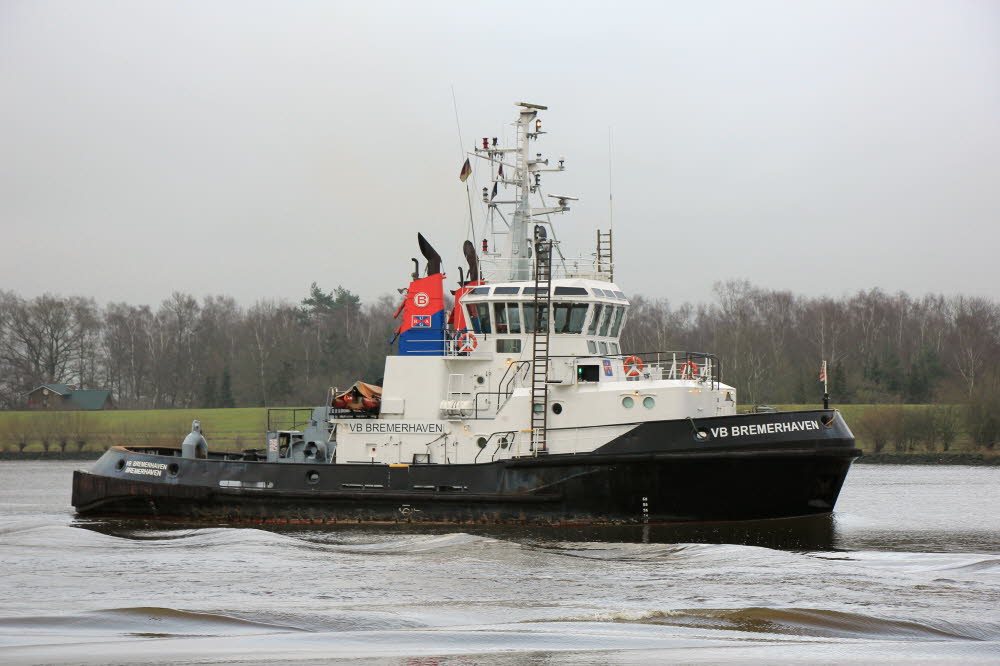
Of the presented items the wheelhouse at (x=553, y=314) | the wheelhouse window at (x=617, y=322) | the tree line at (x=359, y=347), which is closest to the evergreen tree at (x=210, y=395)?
the tree line at (x=359, y=347)

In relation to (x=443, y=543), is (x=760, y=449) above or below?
above

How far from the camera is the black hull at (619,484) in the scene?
16.2 metres

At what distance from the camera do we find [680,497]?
53.7 ft

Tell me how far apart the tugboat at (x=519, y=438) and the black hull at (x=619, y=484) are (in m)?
0.02

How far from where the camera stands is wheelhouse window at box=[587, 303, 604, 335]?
17969mm

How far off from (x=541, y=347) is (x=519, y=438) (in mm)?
1550

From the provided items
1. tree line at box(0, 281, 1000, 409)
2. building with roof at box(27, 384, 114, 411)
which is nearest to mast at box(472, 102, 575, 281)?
tree line at box(0, 281, 1000, 409)

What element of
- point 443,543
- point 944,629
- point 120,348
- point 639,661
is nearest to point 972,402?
point 443,543

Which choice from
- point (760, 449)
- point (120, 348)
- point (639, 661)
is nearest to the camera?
point (639, 661)

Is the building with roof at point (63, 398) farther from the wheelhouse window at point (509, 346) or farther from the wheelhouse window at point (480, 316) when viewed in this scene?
the wheelhouse window at point (509, 346)

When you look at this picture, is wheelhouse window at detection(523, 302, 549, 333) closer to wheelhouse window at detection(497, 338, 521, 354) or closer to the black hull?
wheelhouse window at detection(497, 338, 521, 354)

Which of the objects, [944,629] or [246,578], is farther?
[246,578]

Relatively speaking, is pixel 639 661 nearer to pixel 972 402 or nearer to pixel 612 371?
pixel 612 371

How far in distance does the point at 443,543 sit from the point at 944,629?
7357 millimetres
